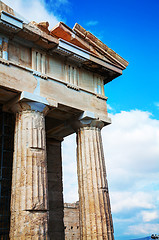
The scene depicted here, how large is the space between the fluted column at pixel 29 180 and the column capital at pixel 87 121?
7.15 ft

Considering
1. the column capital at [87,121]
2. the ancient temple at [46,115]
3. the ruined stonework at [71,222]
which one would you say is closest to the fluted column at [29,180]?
the ancient temple at [46,115]

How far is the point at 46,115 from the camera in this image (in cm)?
1136

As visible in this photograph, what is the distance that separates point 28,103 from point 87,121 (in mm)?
2972

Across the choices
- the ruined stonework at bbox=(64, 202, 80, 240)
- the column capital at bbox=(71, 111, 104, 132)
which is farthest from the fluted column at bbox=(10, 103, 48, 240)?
the ruined stonework at bbox=(64, 202, 80, 240)

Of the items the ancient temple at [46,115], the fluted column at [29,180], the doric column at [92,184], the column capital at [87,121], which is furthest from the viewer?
the column capital at [87,121]

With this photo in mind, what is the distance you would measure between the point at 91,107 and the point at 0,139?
4090 millimetres

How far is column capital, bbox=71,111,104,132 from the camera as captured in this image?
1164 cm

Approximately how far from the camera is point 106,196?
1086cm

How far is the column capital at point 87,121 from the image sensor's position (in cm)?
1164

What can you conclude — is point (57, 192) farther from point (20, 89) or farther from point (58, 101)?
point (20, 89)

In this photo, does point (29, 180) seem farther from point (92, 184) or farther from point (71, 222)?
point (71, 222)

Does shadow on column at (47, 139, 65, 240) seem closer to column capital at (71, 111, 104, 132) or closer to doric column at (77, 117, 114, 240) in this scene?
doric column at (77, 117, 114, 240)

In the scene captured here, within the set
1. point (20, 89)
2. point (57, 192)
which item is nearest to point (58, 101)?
point (20, 89)

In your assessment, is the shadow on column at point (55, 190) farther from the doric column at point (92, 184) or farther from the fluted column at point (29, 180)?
the fluted column at point (29, 180)
